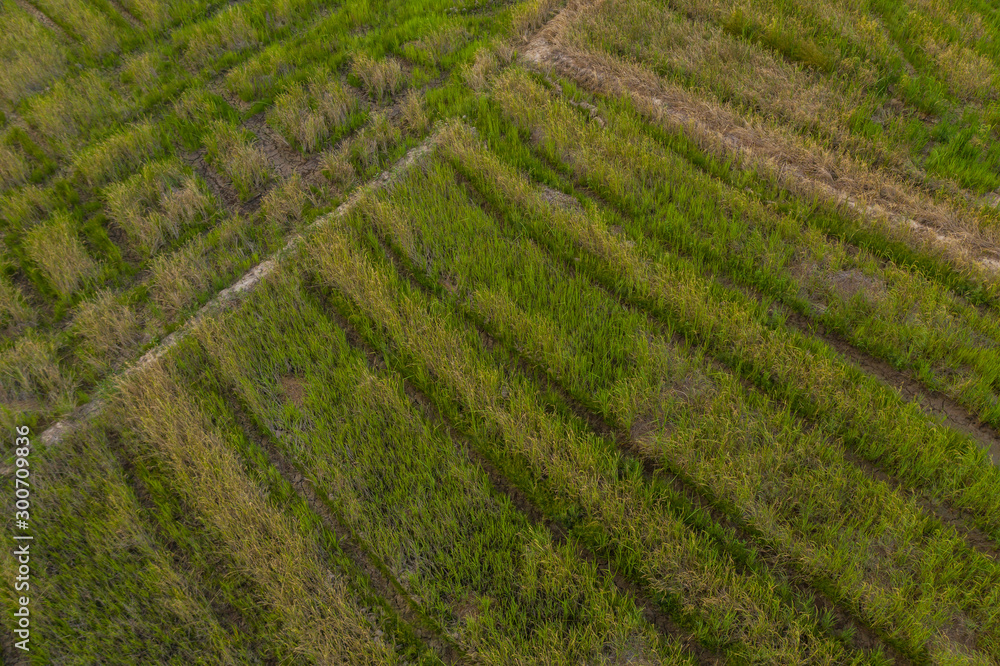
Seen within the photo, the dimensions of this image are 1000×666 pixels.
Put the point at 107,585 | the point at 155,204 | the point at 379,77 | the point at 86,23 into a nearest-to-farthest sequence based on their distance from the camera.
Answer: the point at 107,585
the point at 155,204
the point at 379,77
the point at 86,23

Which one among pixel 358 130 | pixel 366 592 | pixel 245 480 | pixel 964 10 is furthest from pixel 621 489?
pixel 964 10

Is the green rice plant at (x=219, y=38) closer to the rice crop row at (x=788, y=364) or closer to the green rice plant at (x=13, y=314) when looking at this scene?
the green rice plant at (x=13, y=314)

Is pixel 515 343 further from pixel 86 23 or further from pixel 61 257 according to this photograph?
pixel 86 23

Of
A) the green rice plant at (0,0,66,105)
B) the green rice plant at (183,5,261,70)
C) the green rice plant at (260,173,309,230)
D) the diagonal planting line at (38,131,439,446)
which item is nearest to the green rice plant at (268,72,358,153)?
the green rice plant at (260,173,309,230)

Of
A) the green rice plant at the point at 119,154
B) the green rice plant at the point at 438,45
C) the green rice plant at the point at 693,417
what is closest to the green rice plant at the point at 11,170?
the green rice plant at the point at 119,154

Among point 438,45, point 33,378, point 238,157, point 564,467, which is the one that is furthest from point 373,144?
point 564,467

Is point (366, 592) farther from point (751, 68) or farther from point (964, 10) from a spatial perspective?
point (964, 10)

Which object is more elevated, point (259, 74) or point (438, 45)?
point (438, 45)
